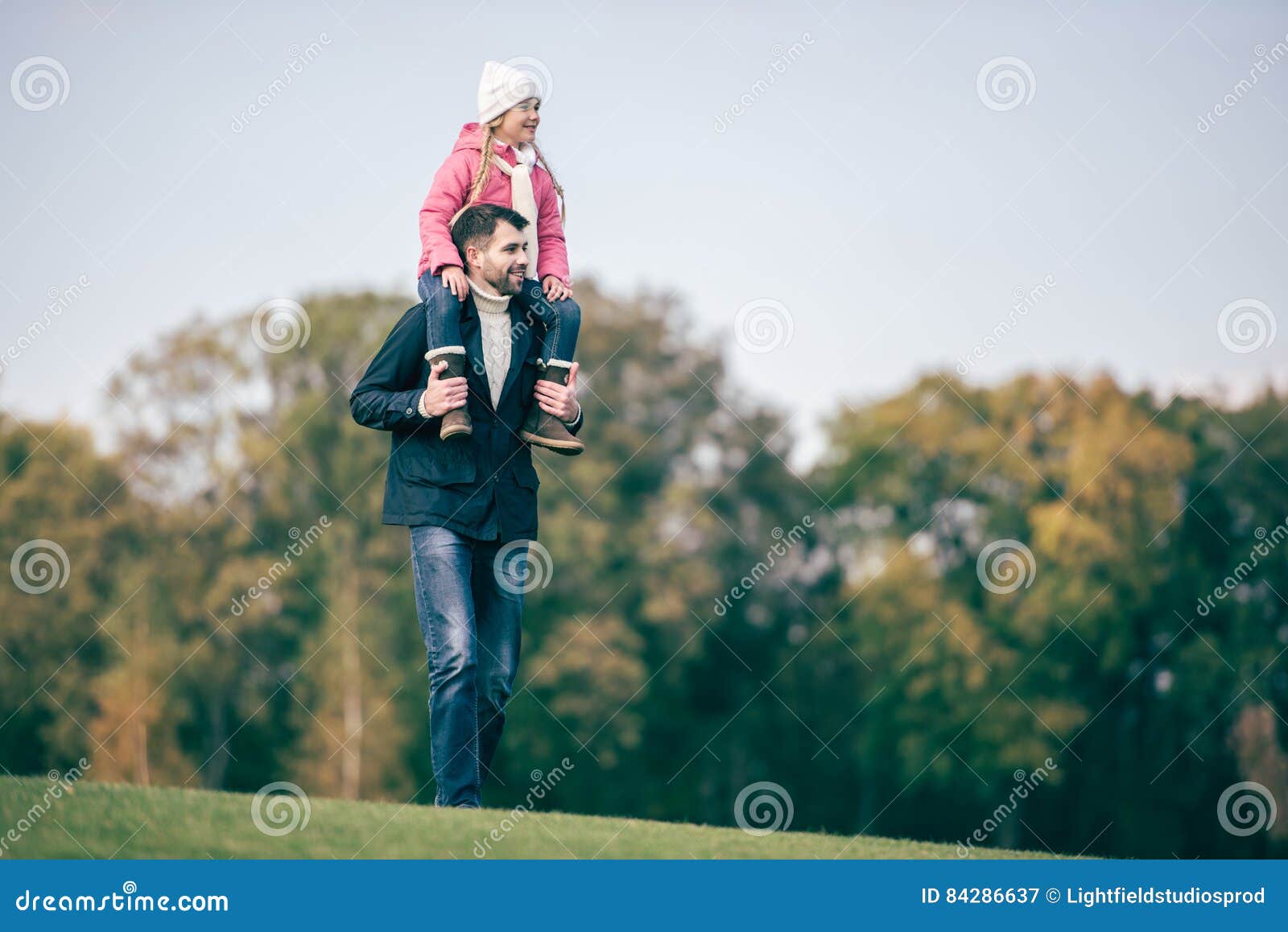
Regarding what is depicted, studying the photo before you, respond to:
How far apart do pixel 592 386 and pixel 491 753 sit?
29.2 meters

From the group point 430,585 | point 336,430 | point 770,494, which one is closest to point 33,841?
point 430,585

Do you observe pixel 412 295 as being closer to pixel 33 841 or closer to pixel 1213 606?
pixel 1213 606

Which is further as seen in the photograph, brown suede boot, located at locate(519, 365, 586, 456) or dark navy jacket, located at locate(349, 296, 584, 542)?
brown suede boot, located at locate(519, 365, 586, 456)

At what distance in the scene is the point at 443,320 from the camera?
7332 millimetres

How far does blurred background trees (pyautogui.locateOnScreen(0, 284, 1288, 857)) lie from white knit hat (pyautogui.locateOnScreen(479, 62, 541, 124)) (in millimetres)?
26722

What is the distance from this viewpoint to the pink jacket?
7.56m

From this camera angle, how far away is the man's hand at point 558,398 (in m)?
7.65

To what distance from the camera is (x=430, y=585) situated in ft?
24.0
